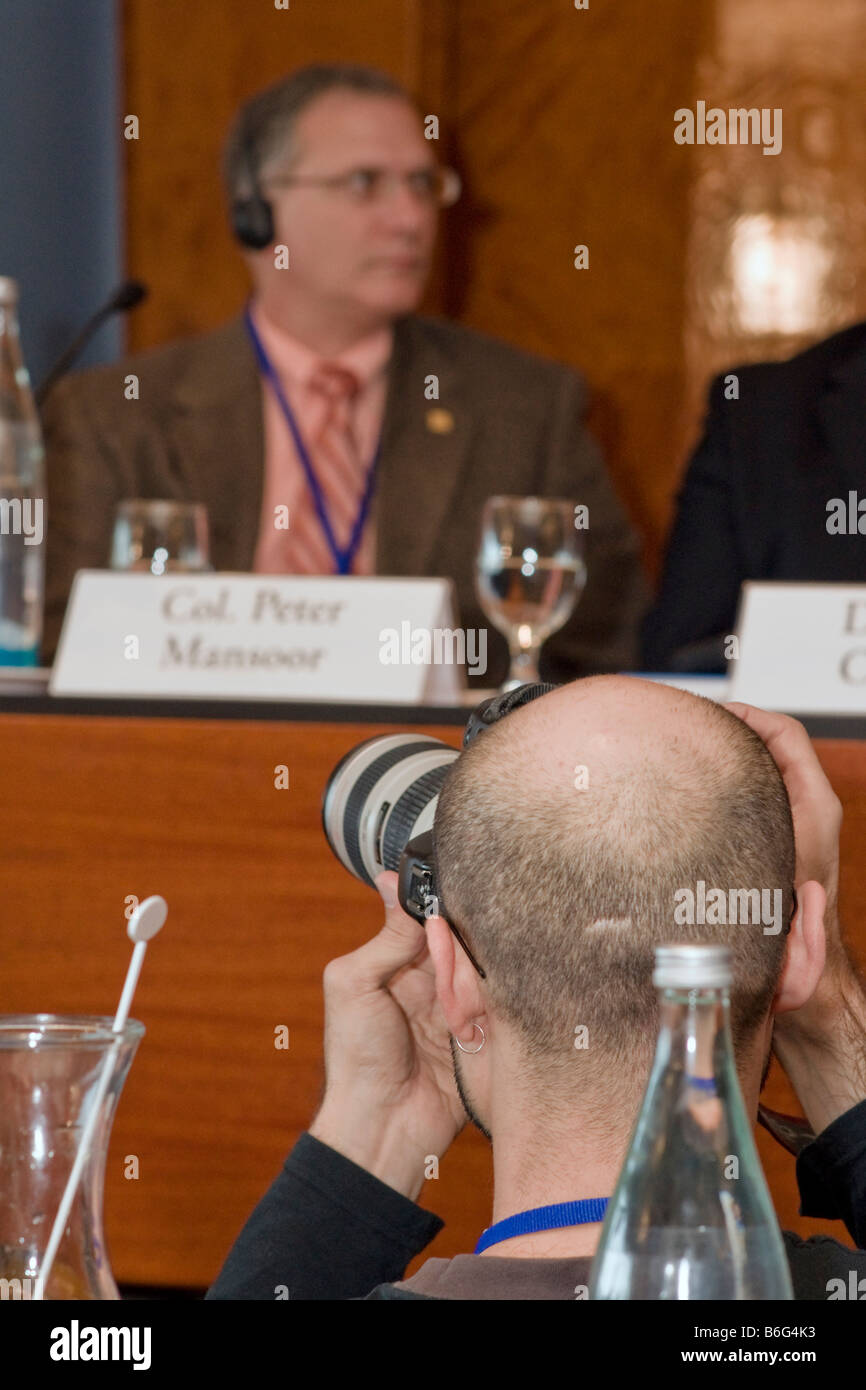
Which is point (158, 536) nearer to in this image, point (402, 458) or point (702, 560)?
point (702, 560)

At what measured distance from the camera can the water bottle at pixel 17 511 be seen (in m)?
1.24

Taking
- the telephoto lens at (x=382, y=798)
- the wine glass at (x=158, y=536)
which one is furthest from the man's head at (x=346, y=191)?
the telephoto lens at (x=382, y=798)

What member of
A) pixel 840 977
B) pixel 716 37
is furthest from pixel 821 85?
pixel 840 977

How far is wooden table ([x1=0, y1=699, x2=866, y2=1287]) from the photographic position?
0.97m

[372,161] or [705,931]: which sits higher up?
[372,161]

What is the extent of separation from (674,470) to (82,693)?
1.89 m

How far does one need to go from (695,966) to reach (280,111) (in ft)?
6.53

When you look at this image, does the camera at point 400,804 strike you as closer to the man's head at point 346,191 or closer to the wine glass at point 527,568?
the wine glass at point 527,568

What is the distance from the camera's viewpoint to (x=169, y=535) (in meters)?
1.31

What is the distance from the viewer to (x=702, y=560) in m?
1.94

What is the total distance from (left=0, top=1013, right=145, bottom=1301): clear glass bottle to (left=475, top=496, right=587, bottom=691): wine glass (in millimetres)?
Result: 601

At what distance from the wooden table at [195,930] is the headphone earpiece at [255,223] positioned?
1368 mm

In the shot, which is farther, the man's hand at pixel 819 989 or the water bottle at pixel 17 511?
the water bottle at pixel 17 511
